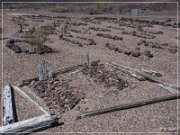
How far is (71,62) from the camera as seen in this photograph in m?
18.8

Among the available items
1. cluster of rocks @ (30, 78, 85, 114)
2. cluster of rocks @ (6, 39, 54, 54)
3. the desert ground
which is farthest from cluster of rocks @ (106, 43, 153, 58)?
cluster of rocks @ (30, 78, 85, 114)

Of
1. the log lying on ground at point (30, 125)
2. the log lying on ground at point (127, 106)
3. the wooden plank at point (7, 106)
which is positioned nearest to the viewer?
the log lying on ground at point (30, 125)

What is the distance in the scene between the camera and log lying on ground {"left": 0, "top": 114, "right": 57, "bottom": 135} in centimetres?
1048

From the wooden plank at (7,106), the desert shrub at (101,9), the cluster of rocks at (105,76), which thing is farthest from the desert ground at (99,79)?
the desert shrub at (101,9)

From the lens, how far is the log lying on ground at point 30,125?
10.5m

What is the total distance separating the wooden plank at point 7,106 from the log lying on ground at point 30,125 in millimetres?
510

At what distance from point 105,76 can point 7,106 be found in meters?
4.22

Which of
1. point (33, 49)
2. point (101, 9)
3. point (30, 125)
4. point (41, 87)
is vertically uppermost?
point (101, 9)

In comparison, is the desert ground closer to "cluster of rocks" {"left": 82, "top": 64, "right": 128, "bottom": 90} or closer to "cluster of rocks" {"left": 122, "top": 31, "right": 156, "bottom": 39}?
"cluster of rocks" {"left": 82, "top": 64, "right": 128, "bottom": 90}

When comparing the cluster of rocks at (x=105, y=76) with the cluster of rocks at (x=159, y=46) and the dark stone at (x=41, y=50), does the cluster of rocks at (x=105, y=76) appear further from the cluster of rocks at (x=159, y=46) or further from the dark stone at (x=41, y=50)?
the cluster of rocks at (x=159, y=46)

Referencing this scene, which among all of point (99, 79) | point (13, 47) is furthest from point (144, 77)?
point (13, 47)

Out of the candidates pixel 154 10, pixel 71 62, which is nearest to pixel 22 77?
pixel 71 62

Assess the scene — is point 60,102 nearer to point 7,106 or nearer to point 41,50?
point 7,106

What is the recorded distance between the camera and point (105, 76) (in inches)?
598
